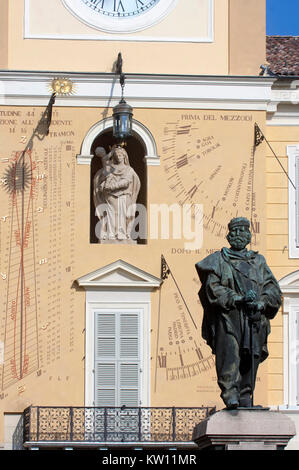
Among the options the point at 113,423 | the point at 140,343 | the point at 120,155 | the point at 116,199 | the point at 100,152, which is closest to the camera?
the point at 113,423

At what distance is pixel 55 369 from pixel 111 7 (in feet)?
22.8

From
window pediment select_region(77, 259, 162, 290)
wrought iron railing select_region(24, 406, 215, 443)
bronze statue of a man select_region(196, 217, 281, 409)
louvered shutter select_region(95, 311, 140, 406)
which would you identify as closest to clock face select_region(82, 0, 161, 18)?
window pediment select_region(77, 259, 162, 290)

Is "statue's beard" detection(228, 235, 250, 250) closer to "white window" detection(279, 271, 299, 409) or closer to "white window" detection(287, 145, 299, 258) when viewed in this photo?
"white window" detection(279, 271, 299, 409)

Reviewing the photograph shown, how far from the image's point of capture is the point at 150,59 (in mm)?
25703

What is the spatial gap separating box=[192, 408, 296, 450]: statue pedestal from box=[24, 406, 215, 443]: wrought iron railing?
37.9 feet

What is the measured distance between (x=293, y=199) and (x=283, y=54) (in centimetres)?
340

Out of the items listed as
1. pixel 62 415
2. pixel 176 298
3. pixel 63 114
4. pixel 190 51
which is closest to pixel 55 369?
pixel 62 415

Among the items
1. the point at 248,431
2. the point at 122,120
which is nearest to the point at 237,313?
the point at 248,431

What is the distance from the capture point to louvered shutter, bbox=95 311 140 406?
81.7 feet

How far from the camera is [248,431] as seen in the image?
12.9 meters

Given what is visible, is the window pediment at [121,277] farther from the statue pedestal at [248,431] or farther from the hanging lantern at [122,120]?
the statue pedestal at [248,431]

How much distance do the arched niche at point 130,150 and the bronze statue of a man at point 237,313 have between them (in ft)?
37.9

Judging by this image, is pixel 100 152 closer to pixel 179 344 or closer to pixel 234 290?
pixel 179 344

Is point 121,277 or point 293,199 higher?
point 293,199
